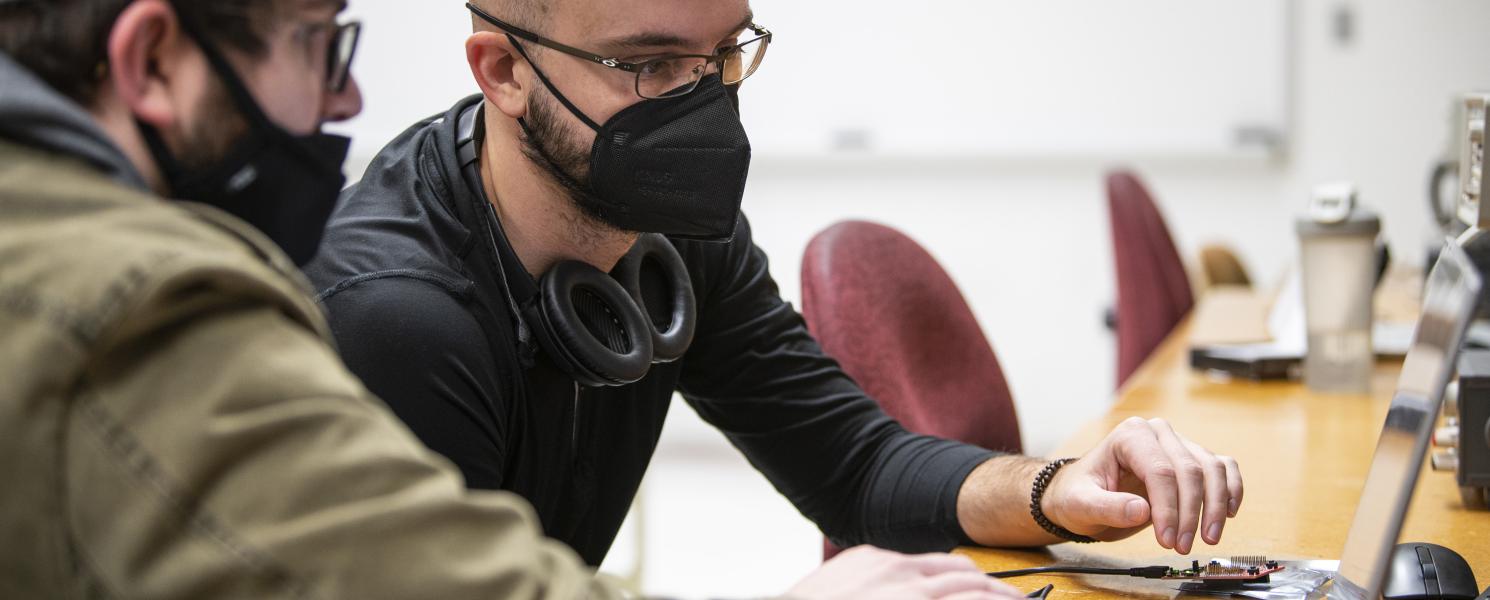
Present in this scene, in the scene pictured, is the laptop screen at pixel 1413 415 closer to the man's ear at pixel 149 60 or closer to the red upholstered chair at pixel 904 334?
the man's ear at pixel 149 60

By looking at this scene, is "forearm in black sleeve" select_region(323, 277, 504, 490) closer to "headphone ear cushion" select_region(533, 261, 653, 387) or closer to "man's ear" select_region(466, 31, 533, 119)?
"headphone ear cushion" select_region(533, 261, 653, 387)

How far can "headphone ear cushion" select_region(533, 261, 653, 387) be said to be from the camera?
116cm

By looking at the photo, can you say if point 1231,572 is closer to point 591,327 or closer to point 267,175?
point 591,327

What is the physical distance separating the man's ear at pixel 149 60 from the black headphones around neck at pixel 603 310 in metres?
0.50

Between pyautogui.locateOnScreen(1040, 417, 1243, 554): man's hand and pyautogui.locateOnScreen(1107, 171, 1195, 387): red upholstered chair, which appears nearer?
pyautogui.locateOnScreen(1040, 417, 1243, 554): man's hand

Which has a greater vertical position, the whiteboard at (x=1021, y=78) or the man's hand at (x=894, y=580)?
the man's hand at (x=894, y=580)

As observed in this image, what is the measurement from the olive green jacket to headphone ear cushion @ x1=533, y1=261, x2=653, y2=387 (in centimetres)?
52

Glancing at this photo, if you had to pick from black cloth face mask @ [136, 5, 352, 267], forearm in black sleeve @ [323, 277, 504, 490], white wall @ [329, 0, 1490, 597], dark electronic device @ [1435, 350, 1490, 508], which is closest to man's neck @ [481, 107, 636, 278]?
forearm in black sleeve @ [323, 277, 504, 490]

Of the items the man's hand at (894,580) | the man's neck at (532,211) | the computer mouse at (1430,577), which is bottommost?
the computer mouse at (1430,577)

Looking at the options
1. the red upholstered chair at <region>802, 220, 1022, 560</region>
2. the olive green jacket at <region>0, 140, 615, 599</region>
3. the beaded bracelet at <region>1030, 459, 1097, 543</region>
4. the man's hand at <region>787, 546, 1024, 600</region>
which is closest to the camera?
the olive green jacket at <region>0, 140, 615, 599</region>

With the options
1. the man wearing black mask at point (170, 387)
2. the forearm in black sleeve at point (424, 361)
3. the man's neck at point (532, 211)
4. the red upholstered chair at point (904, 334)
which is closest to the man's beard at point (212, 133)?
Result: the man wearing black mask at point (170, 387)

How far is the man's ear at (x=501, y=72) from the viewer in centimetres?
126

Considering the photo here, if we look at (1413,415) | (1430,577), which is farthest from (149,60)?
(1430,577)

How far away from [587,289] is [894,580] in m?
0.50
